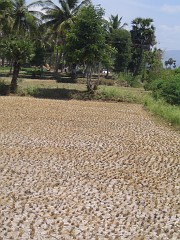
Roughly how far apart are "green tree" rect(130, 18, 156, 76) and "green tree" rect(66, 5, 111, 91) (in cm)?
2833

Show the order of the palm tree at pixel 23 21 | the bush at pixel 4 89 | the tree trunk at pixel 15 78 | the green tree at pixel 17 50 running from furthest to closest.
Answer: the palm tree at pixel 23 21
the tree trunk at pixel 15 78
the bush at pixel 4 89
the green tree at pixel 17 50

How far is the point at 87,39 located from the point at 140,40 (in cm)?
3311

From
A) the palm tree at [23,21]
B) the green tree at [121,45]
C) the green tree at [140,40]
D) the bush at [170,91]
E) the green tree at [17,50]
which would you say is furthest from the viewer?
the green tree at [140,40]

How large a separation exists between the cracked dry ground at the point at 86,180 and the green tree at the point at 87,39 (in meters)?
10.2

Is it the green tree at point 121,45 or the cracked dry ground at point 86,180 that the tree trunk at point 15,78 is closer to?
the cracked dry ground at point 86,180

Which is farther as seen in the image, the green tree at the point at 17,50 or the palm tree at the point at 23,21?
the palm tree at the point at 23,21

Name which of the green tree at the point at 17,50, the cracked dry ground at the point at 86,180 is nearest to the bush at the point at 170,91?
the cracked dry ground at the point at 86,180

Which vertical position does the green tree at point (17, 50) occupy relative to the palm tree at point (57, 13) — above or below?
below

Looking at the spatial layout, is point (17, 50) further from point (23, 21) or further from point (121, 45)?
point (121, 45)

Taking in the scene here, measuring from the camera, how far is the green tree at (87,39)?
26.5 meters

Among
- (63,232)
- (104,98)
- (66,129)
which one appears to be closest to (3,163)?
(63,232)

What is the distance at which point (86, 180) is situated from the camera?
9234mm

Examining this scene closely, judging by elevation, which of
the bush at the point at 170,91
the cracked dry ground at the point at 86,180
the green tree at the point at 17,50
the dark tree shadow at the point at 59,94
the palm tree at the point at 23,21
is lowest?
the cracked dry ground at the point at 86,180

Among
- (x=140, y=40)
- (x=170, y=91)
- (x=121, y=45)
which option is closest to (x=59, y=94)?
(x=170, y=91)
